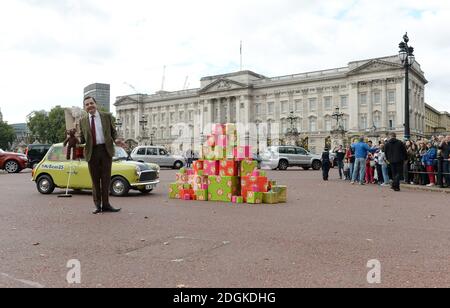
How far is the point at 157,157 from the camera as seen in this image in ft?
119

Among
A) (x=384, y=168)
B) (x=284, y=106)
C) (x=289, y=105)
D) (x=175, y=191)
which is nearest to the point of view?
(x=175, y=191)

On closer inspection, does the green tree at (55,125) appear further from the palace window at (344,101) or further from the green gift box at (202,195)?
the green gift box at (202,195)

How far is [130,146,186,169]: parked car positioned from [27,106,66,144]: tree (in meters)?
96.3

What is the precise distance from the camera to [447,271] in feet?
A: 14.8

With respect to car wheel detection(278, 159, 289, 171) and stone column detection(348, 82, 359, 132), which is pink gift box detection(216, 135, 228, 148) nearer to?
car wheel detection(278, 159, 289, 171)

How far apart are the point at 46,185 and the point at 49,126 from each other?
123504 millimetres

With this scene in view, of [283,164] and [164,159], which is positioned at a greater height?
[164,159]

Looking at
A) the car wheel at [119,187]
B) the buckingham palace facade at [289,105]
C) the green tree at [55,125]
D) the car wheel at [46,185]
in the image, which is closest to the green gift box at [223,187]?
the car wheel at [119,187]

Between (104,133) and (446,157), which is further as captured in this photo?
(446,157)

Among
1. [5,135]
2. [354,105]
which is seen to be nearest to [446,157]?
[354,105]

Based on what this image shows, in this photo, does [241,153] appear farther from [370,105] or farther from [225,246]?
[370,105]

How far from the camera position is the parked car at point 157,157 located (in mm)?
35450
